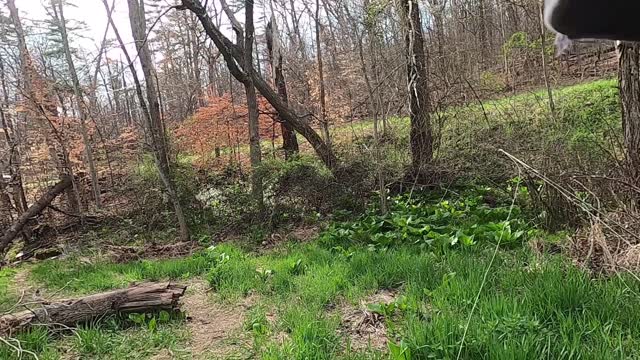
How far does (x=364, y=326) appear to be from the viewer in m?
3.55

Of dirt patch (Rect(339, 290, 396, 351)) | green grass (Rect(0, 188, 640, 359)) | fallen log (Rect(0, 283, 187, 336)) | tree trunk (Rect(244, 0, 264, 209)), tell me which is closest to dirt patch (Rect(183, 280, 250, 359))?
green grass (Rect(0, 188, 640, 359))

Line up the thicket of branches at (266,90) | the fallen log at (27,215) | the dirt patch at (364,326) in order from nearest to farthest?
the dirt patch at (364,326), the thicket of branches at (266,90), the fallen log at (27,215)

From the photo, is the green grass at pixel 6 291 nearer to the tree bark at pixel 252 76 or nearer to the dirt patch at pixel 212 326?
the dirt patch at pixel 212 326

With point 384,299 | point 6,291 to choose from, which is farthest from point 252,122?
point 384,299

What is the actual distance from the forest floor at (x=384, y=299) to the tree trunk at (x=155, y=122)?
192 centimetres

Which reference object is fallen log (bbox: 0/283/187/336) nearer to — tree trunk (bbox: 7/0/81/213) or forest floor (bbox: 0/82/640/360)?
forest floor (bbox: 0/82/640/360)

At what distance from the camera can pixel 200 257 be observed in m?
6.42

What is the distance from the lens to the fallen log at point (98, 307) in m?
4.17

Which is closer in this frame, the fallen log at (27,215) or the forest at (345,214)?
the forest at (345,214)

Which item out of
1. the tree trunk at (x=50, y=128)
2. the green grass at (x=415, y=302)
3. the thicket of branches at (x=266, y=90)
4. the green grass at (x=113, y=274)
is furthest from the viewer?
the tree trunk at (x=50, y=128)

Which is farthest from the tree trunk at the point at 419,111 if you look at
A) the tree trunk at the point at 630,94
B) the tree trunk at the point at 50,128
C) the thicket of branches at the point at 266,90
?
the tree trunk at the point at 50,128

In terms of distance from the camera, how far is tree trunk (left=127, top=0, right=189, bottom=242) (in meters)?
8.48

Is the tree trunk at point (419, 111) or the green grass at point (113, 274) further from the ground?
the tree trunk at point (419, 111)

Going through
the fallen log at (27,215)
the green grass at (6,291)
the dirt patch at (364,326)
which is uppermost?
the fallen log at (27,215)
